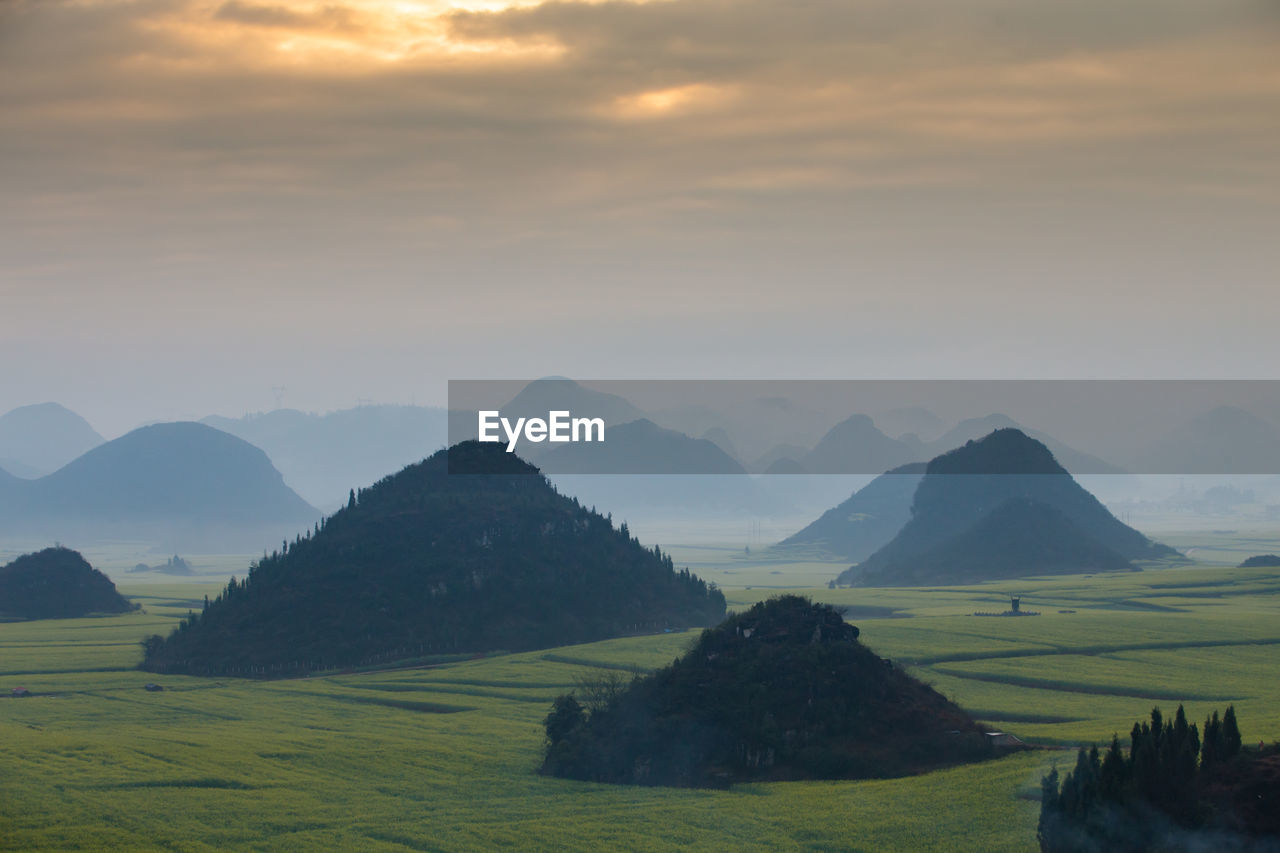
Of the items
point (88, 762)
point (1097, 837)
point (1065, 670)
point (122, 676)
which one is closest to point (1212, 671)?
point (1065, 670)

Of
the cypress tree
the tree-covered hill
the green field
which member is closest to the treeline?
the cypress tree

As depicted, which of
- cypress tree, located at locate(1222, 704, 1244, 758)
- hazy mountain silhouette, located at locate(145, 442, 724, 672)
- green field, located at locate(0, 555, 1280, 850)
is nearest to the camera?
cypress tree, located at locate(1222, 704, 1244, 758)

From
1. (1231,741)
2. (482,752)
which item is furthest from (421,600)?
(1231,741)

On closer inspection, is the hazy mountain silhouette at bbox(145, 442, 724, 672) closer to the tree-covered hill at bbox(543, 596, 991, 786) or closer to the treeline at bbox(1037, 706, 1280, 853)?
the tree-covered hill at bbox(543, 596, 991, 786)

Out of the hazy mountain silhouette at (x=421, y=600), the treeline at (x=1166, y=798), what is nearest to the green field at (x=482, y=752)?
the treeline at (x=1166, y=798)

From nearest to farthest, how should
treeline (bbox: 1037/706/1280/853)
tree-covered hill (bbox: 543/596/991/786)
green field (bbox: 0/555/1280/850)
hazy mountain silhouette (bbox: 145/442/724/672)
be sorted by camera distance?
treeline (bbox: 1037/706/1280/853) < green field (bbox: 0/555/1280/850) < tree-covered hill (bbox: 543/596/991/786) < hazy mountain silhouette (bbox: 145/442/724/672)

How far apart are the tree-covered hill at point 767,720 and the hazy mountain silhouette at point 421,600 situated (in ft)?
237

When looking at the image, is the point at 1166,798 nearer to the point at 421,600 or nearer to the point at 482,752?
the point at 482,752

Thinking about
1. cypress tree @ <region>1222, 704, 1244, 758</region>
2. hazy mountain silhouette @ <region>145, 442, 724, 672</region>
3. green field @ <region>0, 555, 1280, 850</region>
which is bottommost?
green field @ <region>0, 555, 1280, 850</region>

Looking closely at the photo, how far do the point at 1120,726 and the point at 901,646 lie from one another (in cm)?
5566

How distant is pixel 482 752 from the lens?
101 metres

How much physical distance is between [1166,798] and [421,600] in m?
123

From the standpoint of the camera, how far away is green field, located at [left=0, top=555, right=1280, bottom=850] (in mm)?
75750

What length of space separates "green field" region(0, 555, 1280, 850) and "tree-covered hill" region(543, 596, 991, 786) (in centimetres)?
398
